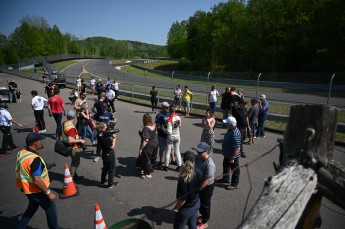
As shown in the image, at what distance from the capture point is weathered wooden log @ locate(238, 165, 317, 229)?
1.22m

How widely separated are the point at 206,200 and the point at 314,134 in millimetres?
3599

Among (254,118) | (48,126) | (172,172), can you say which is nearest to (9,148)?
(48,126)

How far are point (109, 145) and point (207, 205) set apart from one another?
275 cm

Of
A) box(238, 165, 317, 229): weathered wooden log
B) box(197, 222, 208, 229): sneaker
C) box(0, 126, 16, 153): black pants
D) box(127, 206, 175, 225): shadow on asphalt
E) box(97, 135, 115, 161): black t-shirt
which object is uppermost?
box(238, 165, 317, 229): weathered wooden log

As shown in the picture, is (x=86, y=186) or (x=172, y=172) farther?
(x=172, y=172)

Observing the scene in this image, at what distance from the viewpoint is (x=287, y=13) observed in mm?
35094

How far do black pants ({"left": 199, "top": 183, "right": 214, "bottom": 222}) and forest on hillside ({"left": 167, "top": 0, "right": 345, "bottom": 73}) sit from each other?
29.7 meters

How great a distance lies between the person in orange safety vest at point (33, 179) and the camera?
13.1ft

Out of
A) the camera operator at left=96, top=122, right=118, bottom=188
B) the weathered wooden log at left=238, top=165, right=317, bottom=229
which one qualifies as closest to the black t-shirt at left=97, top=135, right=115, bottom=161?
the camera operator at left=96, top=122, right=118, bottom=188

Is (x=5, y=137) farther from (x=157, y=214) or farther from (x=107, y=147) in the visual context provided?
(x=157, y=214)

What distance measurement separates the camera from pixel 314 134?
146 cm

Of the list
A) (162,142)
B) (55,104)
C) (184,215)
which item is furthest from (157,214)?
(55,104)

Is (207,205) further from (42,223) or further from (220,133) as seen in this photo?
(220,133)

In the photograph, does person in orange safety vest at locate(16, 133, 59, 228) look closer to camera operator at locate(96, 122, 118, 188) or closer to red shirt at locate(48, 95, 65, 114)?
camera operator at locate(96, 122, 118, 188)
